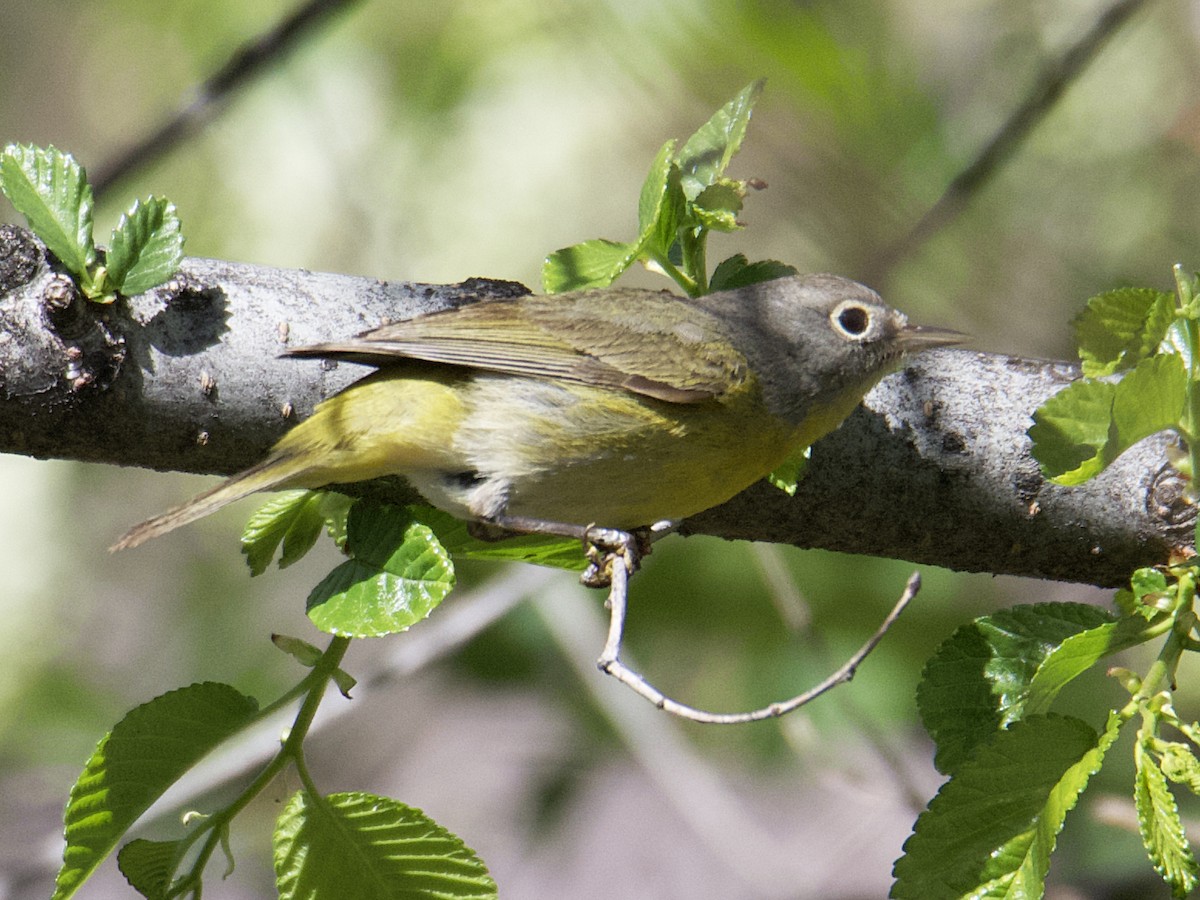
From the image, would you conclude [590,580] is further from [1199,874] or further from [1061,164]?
[1061,164]

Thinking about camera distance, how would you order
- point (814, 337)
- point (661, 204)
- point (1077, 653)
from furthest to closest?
1. point (814, 337)
2. point (661, 204)
3. point (1077, 653)

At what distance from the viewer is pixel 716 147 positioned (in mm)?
2303

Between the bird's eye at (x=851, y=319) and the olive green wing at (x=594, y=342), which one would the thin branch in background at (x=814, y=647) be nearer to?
the bird's eye at (x=851, y=319)

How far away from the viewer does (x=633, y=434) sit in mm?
2695

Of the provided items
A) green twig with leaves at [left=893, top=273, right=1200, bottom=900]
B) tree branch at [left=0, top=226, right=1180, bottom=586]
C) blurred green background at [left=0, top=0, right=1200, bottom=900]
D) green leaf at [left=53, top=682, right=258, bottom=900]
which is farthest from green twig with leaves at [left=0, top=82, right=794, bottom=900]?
blurred green background at [left=0, top=0, right=1200, bottom=900]

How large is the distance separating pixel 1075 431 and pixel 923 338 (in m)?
1.09

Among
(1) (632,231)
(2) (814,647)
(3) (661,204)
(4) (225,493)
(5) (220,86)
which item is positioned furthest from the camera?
(1) (632,231)

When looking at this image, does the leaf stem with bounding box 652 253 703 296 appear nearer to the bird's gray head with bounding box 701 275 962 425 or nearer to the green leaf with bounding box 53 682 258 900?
the bird's gray head with bounding box 701 275 962 425

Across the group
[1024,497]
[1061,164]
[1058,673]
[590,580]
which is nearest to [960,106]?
[1061,164]

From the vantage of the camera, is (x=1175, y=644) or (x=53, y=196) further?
(x=53, y=196)

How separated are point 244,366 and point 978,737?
149cm

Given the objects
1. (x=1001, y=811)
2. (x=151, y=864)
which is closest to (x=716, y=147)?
(x=1001, y=811)

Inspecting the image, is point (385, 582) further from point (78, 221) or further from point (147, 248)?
point (78, 221)

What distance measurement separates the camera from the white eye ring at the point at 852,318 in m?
3.04
